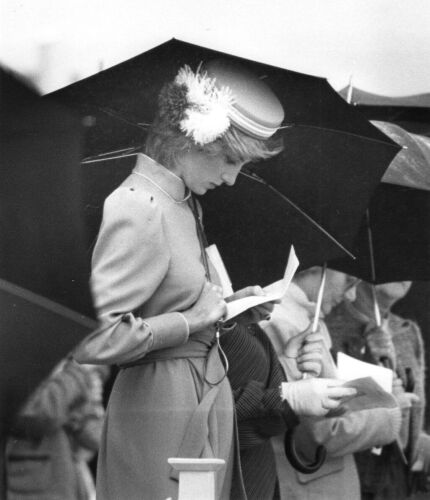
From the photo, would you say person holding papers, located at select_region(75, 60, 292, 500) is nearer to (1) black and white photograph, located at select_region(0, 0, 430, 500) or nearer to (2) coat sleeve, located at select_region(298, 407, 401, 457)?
(1) black and white photograph, located at select_region(0, 0, 430, 500)

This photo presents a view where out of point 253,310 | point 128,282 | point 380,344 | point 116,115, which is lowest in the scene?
Result: point 380,344

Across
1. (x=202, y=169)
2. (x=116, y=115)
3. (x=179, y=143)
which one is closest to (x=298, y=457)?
(x=202, y=169)

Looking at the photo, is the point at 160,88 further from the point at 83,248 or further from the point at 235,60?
the point at 83,248

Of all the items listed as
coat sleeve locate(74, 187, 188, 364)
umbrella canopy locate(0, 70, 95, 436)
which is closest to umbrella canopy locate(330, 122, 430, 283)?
coat sleeve locate(74, 187, 188, 364)

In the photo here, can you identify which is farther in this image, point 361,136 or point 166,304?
point 361,136

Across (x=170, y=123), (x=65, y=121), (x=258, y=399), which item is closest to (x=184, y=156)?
(x=170, y=123)

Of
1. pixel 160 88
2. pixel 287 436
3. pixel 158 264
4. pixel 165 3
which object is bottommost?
pixel 287 436

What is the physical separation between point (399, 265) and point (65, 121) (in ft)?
4.54

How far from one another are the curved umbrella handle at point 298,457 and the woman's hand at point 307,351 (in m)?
0.24

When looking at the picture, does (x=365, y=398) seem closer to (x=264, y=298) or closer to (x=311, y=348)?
(x=311, y=348)

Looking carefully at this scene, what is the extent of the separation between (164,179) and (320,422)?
41.8 inches

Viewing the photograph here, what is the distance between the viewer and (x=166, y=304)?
4348mm

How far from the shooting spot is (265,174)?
4738mm

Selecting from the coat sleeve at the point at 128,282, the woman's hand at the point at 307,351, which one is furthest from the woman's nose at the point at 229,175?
the woman's hand at the point at 307,351
